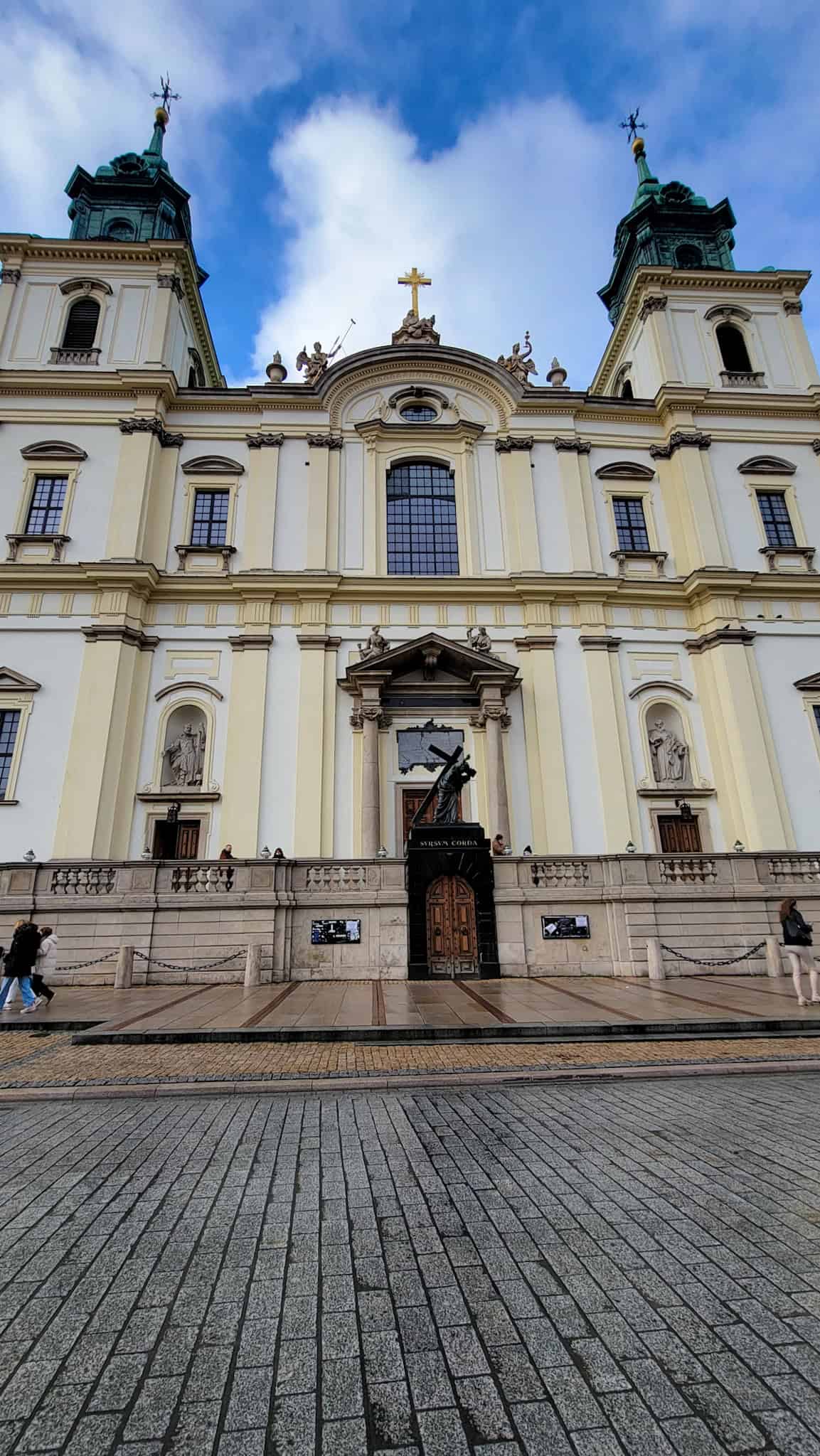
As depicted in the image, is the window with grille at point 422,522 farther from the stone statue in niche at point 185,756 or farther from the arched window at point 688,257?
the arched window at point 688,257

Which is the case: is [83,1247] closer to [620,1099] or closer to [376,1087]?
[376,1087]

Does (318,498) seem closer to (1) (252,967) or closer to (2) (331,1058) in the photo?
(1) (252,967)

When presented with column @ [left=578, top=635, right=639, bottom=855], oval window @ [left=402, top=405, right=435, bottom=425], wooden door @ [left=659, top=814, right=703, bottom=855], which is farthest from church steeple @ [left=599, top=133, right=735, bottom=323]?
wooden door @ [left=659, top=814, right=703, bottom=855]

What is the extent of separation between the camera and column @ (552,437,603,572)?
24.0m

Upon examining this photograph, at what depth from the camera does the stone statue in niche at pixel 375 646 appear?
21562 millimetres

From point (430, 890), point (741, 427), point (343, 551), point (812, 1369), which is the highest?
point (741, 427)

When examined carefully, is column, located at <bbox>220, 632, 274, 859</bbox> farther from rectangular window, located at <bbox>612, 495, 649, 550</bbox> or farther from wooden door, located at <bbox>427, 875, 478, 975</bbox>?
rectangular window, located at <bbox>612, 495, 649, 550</bbox>

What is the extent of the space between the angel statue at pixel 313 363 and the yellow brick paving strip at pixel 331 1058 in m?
25.7

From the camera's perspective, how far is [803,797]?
20.9m

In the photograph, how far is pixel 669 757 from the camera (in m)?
21.8

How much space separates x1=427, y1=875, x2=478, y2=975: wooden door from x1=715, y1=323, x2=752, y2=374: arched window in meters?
26.0

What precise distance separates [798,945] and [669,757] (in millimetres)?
11351

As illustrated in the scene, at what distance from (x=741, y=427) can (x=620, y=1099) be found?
91.7 ft

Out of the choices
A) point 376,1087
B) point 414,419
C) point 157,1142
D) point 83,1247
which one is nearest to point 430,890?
point 376,1087
